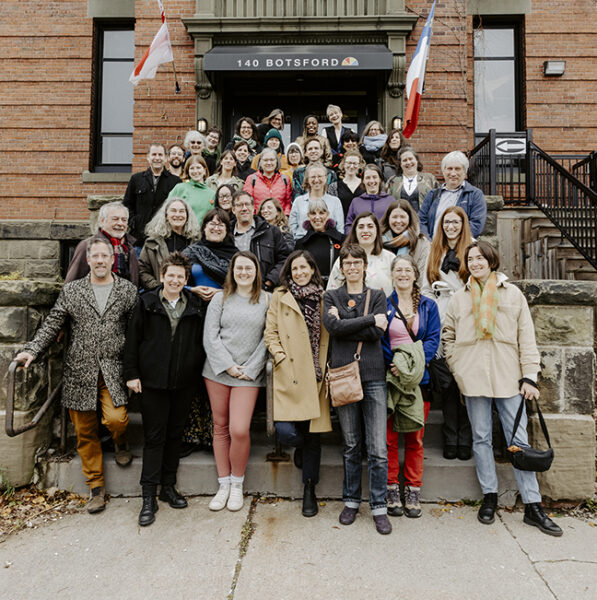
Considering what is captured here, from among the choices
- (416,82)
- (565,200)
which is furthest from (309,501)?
(416,82)

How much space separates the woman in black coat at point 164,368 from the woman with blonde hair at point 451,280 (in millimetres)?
2019

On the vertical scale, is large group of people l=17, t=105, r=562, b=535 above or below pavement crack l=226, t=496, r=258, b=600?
above

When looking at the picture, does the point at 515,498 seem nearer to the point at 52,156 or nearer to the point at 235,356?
the point at 235,356

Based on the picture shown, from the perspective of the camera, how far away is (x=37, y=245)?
6812mm

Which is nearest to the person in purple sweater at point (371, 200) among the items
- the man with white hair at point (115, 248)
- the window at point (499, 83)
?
the man with white hair at point (115, 248)

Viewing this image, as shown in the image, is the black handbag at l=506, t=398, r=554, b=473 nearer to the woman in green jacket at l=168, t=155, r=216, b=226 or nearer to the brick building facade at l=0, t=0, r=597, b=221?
the woman in green jacket at l=168, t=155, r=216, b=226

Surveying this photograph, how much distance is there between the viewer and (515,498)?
3627 millimetres

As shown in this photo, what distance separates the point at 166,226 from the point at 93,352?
1325 mm

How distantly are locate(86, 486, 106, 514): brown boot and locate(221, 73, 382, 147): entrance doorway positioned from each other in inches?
292

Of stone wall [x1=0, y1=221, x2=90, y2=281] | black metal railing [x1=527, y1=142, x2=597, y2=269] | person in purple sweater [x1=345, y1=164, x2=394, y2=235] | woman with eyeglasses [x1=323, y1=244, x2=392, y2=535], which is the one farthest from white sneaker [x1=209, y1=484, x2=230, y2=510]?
black metal railing [x1=527, y1=142, x2=597, y2=269]

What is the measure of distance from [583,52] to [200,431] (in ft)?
32.1

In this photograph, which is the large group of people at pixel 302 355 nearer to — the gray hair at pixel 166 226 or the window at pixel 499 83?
the gray hair at pixel 166 226

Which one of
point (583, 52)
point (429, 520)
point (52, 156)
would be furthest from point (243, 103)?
point (429, 520)

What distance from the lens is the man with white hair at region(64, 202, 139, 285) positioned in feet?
12.4
